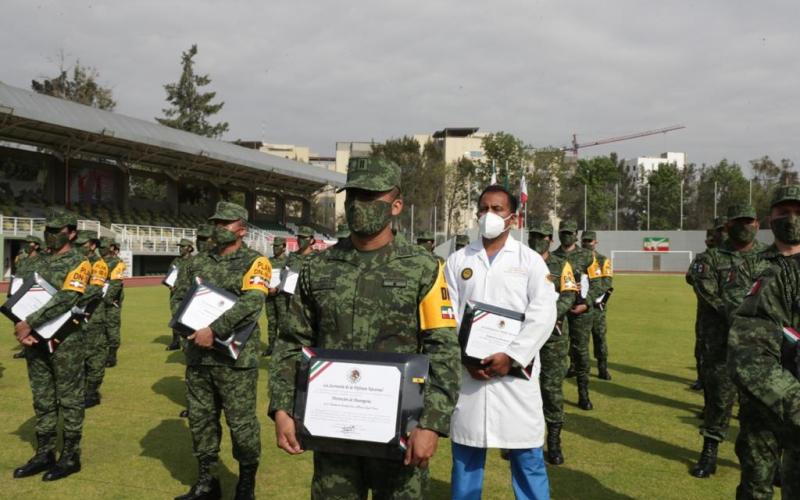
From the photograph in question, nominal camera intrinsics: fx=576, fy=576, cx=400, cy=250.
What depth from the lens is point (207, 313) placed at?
177 inches

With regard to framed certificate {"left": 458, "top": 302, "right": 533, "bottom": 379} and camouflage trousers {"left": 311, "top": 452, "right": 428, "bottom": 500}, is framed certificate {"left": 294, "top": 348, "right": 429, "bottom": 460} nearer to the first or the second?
camouflage trousers {"left": 311, "top": 452, "right": 428, "bottom": 500}

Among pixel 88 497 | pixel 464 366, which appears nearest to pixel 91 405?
pixel 88 497

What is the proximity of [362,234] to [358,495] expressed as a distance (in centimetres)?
122

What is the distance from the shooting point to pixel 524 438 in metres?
3.63

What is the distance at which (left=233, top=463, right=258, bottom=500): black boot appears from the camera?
14.7 ft

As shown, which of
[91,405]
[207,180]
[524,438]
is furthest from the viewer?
[207,180]

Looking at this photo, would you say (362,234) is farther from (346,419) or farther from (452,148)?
(452,148)

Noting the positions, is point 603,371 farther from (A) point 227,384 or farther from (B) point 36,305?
(B) point 36,305

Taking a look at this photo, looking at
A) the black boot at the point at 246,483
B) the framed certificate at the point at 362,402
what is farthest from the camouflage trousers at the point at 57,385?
the framed certificate at the point at 362,402

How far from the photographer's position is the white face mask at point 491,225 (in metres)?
3.91

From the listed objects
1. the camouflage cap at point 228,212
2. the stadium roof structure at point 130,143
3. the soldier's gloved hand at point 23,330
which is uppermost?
the stadium roof structure at point 130,143

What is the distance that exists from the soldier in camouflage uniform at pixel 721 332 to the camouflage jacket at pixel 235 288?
3.82 m

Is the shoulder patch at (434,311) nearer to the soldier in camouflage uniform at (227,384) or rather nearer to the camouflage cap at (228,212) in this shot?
the soldier in camouflage uniform at (227,384)

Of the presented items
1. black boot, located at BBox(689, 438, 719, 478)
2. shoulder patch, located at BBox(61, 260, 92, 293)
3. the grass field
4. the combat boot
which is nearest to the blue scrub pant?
the grass field
